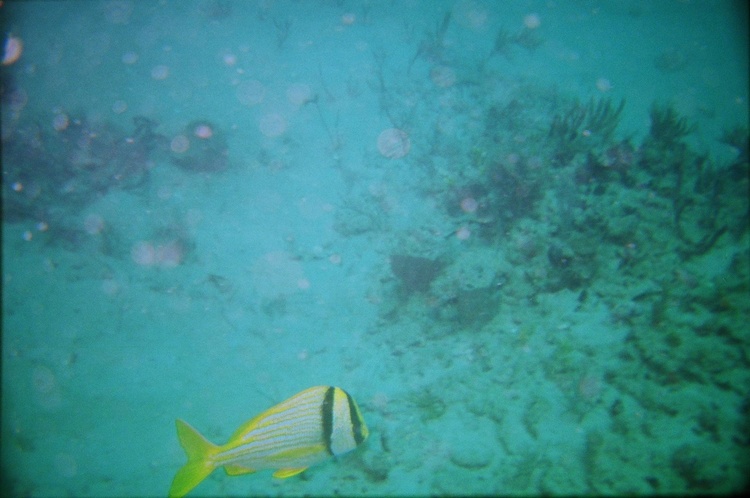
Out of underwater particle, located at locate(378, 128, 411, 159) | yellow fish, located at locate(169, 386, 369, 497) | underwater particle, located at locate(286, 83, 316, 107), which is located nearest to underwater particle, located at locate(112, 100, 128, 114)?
A: underwater particle, located at locate(286, 83, 316, 107)

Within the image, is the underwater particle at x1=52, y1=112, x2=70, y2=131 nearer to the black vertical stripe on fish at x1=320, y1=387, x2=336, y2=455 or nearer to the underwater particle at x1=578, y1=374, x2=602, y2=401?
the black vertical stripe on fish at x1=320, y1=387, x2=336, y2=455

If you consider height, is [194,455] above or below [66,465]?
above

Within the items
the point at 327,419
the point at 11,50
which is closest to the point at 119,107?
the point at 11,50

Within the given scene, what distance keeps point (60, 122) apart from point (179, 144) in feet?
11.9

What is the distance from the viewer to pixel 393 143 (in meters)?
8.24

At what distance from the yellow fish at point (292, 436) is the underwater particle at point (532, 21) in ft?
51.4

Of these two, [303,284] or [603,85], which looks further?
[603,85]

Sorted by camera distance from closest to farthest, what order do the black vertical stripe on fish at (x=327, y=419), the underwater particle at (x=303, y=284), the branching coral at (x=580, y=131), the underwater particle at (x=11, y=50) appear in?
1. the black vertical stripe on fish at (x=327, y=419)
2. the underwater particle at (x=303, y=284)
3. the branching coral at (x=580, y=131)
4. the underwater particle at (x=11, y=50)

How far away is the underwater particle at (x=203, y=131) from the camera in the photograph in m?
8.61

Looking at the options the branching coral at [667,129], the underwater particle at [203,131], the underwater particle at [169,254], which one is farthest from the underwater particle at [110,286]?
the branching coral at [667,129]

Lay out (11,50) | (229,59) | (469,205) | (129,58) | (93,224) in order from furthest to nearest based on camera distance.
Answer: (129,58) → (229,59) → (11,50) → (93,224) → (469,205)

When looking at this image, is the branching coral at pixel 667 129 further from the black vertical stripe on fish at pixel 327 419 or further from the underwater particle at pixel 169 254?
the underwater particle at pixel 169 254

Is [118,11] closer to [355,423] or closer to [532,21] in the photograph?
[532,21]

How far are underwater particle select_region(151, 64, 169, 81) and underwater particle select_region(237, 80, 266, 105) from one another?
2.53 meters
